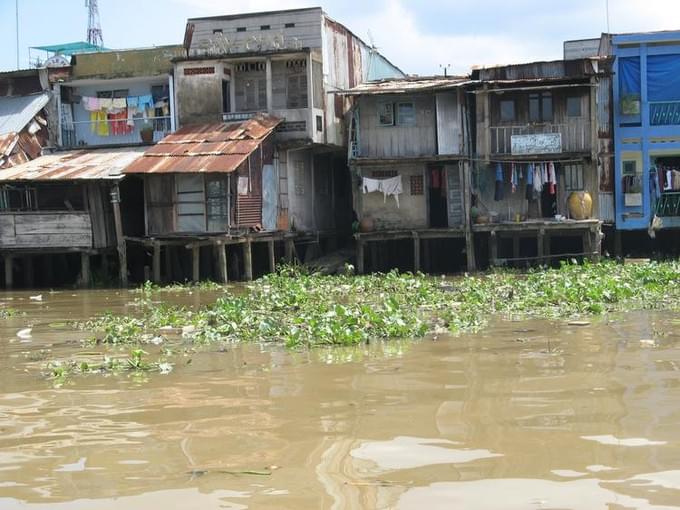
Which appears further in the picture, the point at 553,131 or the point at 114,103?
the point at 114,103

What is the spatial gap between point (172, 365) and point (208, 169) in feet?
41.2

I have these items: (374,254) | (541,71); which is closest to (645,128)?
(541,71)

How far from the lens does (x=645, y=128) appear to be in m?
24.4

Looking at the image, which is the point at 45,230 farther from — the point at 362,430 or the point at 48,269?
the point at 362,430

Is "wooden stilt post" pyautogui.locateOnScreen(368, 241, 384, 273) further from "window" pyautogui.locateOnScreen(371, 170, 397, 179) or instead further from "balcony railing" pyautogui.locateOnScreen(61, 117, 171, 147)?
"balcony railing" pyautogui.locateOnScreen(61, 117, 171, 147)

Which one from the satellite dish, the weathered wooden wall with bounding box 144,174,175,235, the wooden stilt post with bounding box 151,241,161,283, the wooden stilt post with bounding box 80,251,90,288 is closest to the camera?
the wooden stilt post with bounding box 151,241,161,283

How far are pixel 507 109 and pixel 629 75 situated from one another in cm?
376

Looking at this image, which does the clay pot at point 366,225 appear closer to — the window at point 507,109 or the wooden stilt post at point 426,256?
the wooden stilt post at point 426,256

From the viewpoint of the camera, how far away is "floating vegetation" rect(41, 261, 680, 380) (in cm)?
1073

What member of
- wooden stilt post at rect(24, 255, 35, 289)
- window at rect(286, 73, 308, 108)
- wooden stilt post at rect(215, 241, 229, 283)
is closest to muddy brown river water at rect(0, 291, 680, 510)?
wooden stilt post at rect(215, 241, 229, 283)

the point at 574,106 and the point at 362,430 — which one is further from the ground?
the point at 574,106

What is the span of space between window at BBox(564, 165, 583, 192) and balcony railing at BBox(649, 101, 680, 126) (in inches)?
108

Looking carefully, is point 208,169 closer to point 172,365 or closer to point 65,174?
point 65,174

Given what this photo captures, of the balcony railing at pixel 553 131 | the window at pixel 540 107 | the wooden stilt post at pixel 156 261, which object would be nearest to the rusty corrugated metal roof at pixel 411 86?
the balcony railing at pixel 553 131
